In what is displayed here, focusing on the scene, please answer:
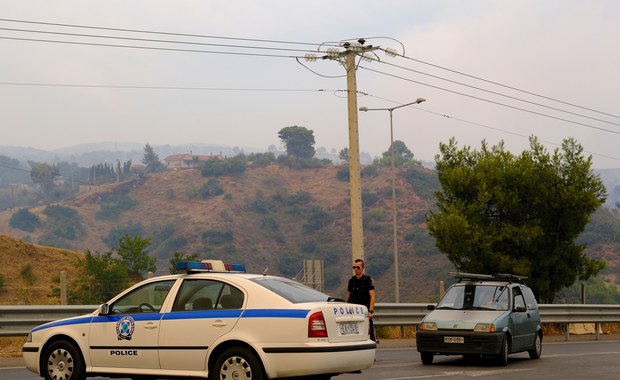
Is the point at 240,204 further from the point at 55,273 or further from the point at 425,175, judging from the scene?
the point at 55,273

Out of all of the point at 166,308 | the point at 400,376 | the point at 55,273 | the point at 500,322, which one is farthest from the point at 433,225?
the point at 55,273

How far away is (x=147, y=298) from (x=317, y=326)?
226cm

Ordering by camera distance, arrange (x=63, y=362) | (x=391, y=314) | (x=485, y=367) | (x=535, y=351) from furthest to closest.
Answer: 1. (x=391, y=314)
2. (x=535, y=351)
3. (x=485, y=367)
4. (x=63, y=362)

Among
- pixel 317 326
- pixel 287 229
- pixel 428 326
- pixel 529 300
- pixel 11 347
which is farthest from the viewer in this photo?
pixel 287 229

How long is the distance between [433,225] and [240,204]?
496ft

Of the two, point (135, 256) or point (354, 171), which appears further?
point (135, 256)

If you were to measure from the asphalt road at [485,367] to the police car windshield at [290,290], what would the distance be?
2325 millimetres

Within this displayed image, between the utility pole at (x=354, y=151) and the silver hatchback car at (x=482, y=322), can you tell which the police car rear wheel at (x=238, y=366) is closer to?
the silver hatchback car at (x=482, y=322)

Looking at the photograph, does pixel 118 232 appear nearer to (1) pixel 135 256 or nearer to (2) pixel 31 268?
(1) pixel 135 256

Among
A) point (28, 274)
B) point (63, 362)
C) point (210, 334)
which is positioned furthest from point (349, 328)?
point (28, 274)

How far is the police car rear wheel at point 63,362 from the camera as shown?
1203 cm

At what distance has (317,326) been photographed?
11.0 meters

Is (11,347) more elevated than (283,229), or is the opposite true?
(283,229)

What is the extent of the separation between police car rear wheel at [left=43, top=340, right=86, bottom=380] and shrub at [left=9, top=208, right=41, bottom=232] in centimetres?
18668
